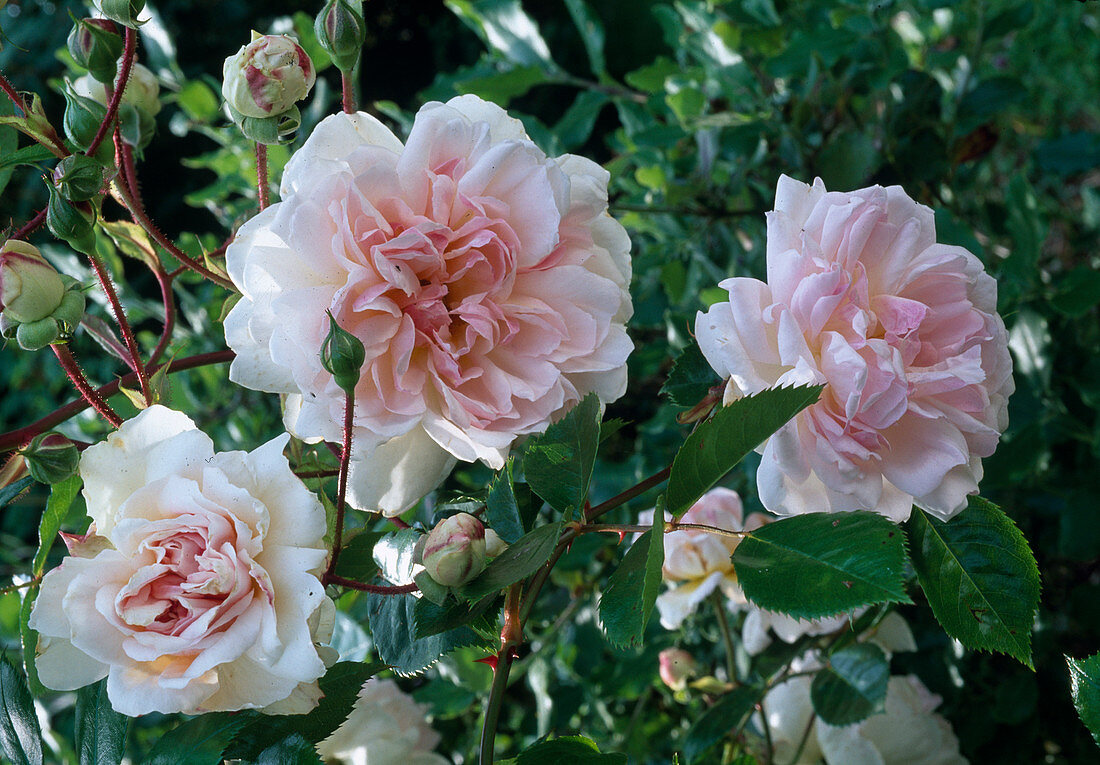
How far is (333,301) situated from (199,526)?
0.10 m

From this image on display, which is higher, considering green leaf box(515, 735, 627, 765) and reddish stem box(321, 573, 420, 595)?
reddish stem box(321, 573, 420, 595)

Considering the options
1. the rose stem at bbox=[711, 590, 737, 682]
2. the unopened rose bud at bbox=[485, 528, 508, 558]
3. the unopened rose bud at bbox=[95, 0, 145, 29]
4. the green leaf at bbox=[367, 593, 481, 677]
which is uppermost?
the unopened rose bud at bbox=[95, 0, 145, 29]

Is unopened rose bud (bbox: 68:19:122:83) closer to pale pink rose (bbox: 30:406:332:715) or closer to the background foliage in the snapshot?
pale pink rose (bbox: 30:406:332:715)

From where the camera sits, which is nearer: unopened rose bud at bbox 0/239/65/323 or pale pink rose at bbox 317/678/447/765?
unopened rose bud at bbox 0/239/65/323

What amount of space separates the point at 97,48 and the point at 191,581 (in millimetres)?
252

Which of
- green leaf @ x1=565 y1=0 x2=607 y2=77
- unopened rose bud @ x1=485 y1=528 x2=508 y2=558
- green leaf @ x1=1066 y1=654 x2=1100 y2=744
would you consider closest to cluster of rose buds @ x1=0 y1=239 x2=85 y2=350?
unopened rose bud @ x1=485 y1=528 x2=508 y2=558

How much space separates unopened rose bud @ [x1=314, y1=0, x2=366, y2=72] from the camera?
40cm

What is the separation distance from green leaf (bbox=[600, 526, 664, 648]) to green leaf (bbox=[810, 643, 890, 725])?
0.99 feet

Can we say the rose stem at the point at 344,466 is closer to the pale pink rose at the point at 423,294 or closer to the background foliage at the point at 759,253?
the pale pink rose at the point at 423,294

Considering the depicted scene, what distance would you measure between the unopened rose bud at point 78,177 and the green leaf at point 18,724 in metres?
0.23

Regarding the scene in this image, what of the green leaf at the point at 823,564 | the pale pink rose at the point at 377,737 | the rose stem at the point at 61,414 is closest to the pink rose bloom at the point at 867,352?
the green leaf at the point at 823,564

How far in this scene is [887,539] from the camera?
1.08ft

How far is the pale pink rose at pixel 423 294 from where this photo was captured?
0.36 metres

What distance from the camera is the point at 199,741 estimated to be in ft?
1.22
